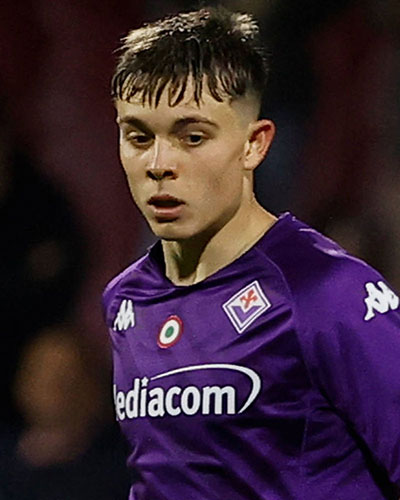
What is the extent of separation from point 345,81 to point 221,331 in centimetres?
166

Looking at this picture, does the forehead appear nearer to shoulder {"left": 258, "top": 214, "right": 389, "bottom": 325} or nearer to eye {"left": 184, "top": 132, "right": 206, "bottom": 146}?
eye {"left": 184, "top": 132, "right": 206, "bottom": 146}

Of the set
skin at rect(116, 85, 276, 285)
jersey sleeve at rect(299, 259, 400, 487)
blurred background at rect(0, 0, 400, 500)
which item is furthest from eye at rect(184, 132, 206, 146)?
blurred background at rect(0, 0, 400, 500)

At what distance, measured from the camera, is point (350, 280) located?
5.28ft

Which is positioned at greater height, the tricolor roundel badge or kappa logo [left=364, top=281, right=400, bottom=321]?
kappa logo [left=364, top=281, right=400, bottom=321]

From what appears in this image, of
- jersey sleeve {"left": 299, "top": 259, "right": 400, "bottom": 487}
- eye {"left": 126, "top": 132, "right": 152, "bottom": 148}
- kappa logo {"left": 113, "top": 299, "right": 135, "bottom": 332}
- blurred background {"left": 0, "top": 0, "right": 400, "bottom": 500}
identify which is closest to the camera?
jersey sleeve {"left": 299, "top": 259, "right": 400, "bottom": 487}

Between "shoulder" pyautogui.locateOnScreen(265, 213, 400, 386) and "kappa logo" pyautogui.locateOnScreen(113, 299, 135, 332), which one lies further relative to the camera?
"kappa logo" pyautogui.locateOnScreen(113, 299, 135, 332)

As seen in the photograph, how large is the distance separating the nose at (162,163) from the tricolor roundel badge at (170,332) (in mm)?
216

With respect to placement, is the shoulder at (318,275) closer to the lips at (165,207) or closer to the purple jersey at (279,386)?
the purple jersey at (279,386)

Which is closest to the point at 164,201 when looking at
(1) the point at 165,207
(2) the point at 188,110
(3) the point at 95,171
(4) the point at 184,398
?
(1) the point at 165,207

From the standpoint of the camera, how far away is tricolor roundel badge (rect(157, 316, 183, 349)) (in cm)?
174

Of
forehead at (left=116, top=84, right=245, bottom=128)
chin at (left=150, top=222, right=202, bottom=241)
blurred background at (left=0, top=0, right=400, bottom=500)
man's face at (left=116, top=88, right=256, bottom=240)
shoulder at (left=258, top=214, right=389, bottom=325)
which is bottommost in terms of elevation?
blurred background at (left=0, top=0, right=400, bottom=500)

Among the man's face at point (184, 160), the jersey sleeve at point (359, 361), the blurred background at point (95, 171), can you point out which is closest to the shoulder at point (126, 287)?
the man's face at point (184, 160)

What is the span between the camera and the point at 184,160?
1.64 metres

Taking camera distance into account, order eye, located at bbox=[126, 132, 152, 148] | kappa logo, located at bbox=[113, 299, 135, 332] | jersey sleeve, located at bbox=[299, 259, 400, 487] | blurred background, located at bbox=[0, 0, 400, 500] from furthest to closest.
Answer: blurred background, located at bbox=[0, 0, 400, 500] < kappa logo, located at bbox=[113, 299, 135, 332] < eye, located at bbox=[126, 132, 152, 148] < jersey sleeve, located at bbox=[299, 259, 400, 487]
